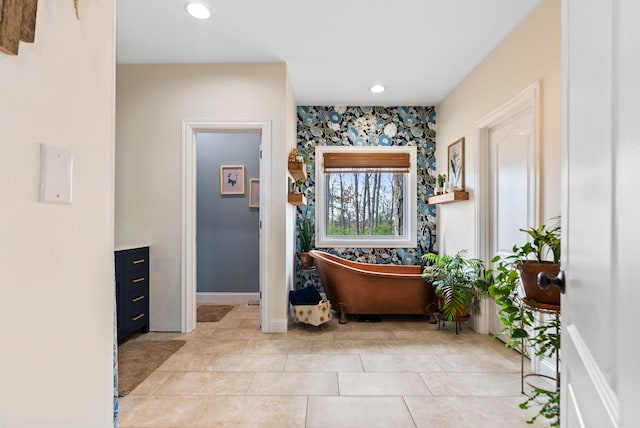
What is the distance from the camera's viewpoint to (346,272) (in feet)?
11.3

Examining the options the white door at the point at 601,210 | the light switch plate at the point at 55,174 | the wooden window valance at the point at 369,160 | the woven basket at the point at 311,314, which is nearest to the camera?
the white door at the point at 601,210

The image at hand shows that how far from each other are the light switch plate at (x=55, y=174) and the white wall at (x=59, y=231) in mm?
12

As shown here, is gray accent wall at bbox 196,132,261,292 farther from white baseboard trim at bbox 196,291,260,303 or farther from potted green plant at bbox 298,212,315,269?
potted green plant at bbox 298,212,315,269

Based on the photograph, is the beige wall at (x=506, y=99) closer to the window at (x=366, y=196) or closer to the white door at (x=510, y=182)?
the white door at (x=510, y=182)

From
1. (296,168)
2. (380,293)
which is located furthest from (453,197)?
(296,168)

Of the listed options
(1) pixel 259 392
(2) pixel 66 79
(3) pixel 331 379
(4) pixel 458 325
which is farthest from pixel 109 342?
(4) pixel 458 325

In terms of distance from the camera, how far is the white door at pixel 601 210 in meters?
0.43

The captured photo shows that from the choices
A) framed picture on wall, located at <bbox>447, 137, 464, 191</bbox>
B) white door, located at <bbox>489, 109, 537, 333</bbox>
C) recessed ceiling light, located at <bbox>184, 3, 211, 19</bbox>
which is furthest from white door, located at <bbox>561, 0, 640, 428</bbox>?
framed picture on wall, located at <bbox>447, 137, 464, 191</bbox>

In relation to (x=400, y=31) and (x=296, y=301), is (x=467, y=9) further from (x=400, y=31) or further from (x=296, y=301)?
(x=296, y=301)

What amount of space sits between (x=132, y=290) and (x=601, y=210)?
128 inches

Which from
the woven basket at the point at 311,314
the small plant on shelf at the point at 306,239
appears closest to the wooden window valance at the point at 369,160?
the small plant on shelf at the point at 306,239

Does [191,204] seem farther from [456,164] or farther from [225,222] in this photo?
[456,164]

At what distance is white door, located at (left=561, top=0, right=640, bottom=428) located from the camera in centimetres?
43

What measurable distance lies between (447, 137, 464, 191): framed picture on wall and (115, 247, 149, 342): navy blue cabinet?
10.4 ft
